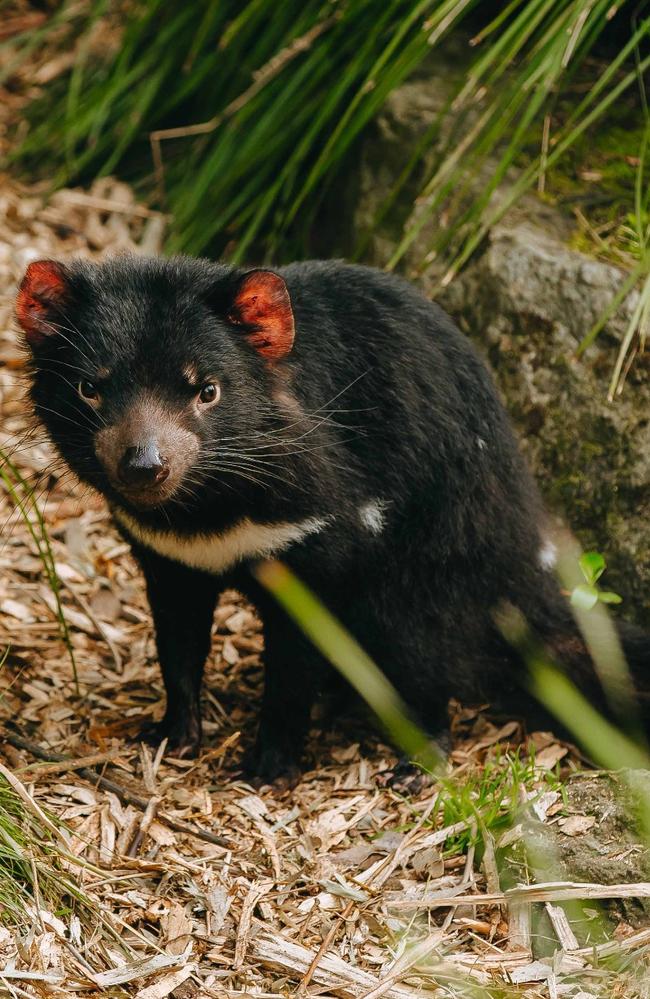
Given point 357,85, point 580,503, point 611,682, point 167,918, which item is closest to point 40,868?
point 167,918

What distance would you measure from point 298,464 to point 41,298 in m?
0.75

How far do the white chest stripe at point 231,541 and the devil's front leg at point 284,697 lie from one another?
0.22 metres

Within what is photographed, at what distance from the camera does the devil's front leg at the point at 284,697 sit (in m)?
3.32

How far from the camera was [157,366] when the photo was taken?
282 cm

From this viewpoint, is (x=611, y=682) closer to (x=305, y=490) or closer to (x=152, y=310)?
(x=305, y=490)

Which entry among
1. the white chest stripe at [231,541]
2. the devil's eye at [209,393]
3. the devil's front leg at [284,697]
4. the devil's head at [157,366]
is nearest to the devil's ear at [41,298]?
the devil's head at [157,366]

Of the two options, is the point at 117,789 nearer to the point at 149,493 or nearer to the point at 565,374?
the point at 149,493

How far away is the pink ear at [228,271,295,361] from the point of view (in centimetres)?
290

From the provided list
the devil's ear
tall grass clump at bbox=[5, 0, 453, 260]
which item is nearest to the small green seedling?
the devil's ear

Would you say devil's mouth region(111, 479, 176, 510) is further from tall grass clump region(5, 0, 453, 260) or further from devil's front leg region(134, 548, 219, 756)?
tall grass clump region(5, 0, 453, 260)

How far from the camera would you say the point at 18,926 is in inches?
97.8

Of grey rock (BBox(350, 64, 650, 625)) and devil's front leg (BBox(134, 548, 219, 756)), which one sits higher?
grey rock (BBox(350, 64, 650, 625))

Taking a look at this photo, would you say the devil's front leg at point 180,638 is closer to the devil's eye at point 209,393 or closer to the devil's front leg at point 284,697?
the devil's front leg at point 284,697

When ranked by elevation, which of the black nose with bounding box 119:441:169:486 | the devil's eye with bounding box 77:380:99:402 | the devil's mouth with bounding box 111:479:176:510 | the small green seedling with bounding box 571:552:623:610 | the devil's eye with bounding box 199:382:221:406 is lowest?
the small green seedling with bounding box 571:552:623:610
